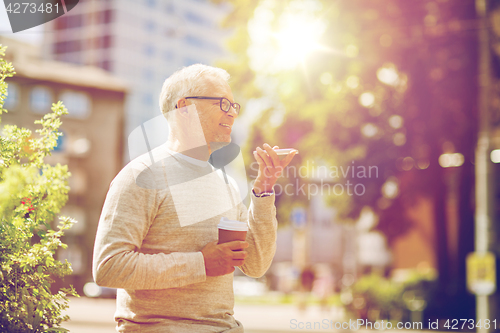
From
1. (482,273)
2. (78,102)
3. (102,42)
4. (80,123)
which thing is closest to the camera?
(482,273)

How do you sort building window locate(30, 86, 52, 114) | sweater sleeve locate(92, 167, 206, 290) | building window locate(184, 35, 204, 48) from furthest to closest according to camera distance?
building window locate(184, 35, 204, 48), building window locate(30, 86, 52, 114), sweater sleeve locate(92, 167, 206, 290)

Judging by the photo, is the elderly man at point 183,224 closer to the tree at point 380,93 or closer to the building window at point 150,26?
the tree at point 380,93

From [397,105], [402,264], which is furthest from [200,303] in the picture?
[402,264]

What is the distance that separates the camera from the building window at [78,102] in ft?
120

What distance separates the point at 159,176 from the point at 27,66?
37.5 metres

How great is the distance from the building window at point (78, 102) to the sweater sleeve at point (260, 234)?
119 ft

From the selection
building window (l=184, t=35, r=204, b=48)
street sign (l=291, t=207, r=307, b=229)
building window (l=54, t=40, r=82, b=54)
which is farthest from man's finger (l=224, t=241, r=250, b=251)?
building window (l=184, t=35, r=204, b=48)

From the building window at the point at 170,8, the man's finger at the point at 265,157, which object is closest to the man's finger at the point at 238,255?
the man's finger at the point at 265,157

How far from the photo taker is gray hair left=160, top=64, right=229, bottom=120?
6.98ft

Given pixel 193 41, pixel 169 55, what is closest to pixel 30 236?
pixel 169 55

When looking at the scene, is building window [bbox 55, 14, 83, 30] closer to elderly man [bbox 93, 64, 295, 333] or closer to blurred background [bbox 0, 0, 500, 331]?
blurred background [bbox 0, 0, 500, 331]

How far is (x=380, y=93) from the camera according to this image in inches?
508

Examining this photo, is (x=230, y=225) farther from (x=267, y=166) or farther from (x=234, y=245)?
(x=267, y=166)

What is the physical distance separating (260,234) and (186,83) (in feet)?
2.19
